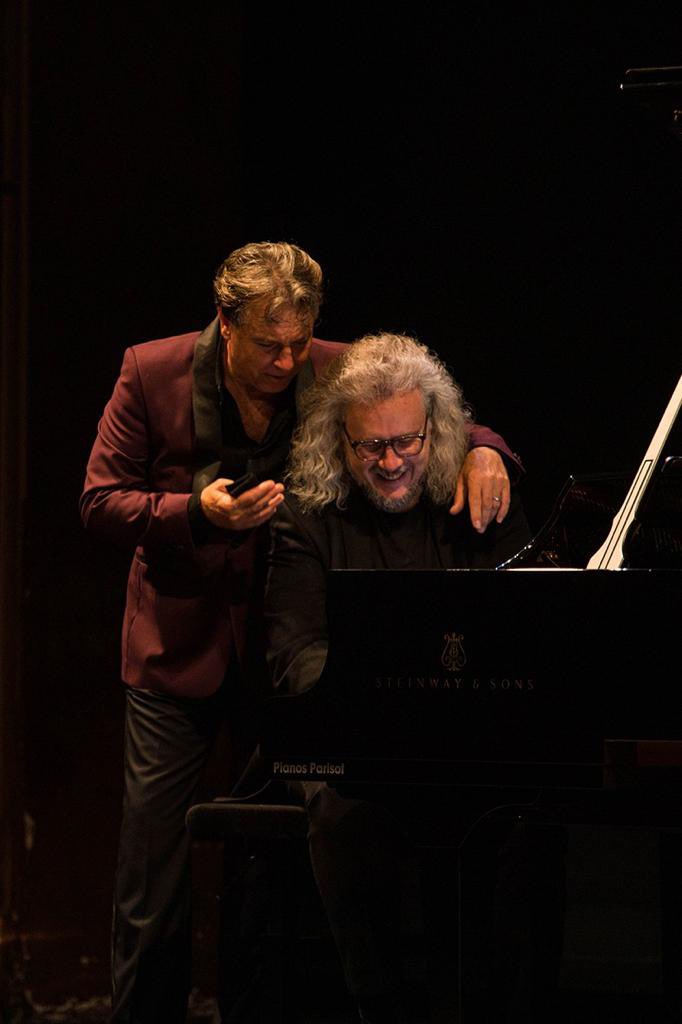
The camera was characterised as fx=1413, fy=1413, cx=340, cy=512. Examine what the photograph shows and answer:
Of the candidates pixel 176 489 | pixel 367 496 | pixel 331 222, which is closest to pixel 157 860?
pixel 176 489

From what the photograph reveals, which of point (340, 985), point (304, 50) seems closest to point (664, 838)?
point (340, 985)

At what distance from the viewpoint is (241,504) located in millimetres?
2434

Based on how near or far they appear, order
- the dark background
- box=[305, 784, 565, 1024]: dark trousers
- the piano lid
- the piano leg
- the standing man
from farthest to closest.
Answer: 1. the dark background
2. the standing man
3. the piano leg
4. the piano lid
5. box=[305, 784, 565, 1024]: dark trousers

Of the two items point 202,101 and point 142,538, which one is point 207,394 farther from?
point 202,101

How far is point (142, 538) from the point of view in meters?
2.71

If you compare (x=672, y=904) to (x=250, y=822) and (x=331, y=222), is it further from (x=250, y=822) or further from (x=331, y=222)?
(x=331, y=222)

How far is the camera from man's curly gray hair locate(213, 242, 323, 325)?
2.69 metres

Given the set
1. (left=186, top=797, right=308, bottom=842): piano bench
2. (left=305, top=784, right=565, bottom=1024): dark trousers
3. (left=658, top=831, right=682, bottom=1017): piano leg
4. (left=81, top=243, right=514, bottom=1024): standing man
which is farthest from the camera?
(left=81, top=243, right=514, bottom=1024): standing man

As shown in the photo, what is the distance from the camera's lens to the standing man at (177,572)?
2770 millimetres

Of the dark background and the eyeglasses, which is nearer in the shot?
the eyeglasses

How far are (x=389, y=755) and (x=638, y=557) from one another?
1.62ft

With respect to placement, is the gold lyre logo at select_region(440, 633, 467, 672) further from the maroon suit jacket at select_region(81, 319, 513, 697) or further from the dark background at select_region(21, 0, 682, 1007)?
the dark background at select_region(21, 0, 682, 1007)

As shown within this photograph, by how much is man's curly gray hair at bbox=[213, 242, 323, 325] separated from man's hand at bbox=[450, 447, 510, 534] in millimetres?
450

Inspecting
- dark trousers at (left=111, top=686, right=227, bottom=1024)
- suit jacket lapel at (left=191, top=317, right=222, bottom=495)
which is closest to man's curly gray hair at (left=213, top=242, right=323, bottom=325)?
suit jacket lapel at (left=191, top=317, right=222, bottom=495)
